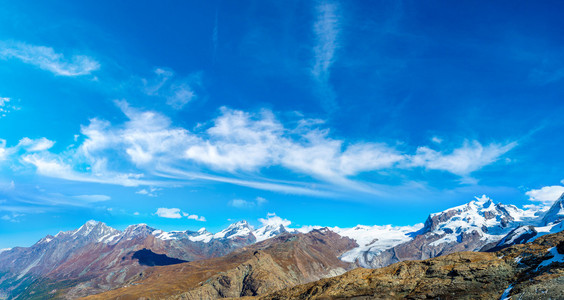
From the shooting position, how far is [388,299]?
4950 cm

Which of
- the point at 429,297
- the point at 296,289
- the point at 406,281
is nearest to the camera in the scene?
the point at 429,297

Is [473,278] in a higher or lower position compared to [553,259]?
lower

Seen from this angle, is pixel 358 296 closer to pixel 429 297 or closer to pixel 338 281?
pixel 338 281

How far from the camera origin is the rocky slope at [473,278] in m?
36.3

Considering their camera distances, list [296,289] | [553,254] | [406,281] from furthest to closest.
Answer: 1. [296,289]
2. [406,281]
3. [553,254]

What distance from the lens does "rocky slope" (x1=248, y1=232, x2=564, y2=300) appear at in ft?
119

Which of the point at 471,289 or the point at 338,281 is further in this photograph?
the point at 338,281

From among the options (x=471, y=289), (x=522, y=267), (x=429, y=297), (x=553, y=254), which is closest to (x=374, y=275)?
(x=429, y=297)

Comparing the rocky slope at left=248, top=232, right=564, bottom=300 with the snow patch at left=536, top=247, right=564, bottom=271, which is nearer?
the rocky slope at left=248, top=232, right=564, bottom=300

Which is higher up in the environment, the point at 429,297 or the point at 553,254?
the point at 553,254

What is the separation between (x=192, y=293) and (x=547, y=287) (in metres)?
203

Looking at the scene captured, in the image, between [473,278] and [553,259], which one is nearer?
[553,259]

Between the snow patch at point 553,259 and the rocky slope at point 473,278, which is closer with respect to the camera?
the rocky slope at point 473,278

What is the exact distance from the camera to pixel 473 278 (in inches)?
1804
